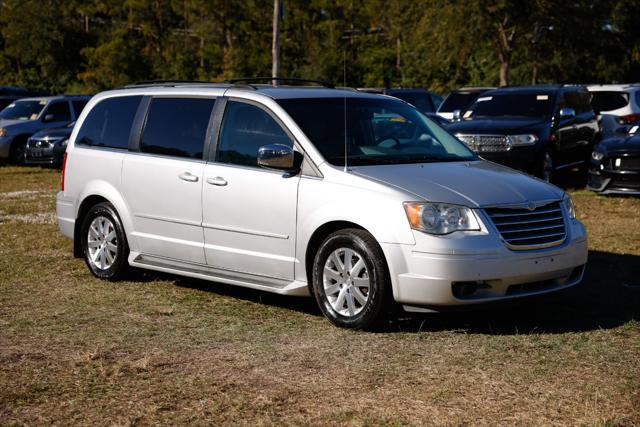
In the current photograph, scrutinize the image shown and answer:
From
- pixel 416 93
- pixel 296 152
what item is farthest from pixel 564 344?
pixel 416 93

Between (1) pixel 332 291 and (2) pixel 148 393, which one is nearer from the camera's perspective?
(2) pixel 148 393

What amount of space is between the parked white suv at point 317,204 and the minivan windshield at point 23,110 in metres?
15.1

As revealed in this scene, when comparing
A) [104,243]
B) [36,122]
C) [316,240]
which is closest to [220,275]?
[316,240]

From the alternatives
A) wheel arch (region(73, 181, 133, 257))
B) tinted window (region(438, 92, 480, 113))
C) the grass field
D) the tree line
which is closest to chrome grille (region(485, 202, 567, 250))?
the grass field

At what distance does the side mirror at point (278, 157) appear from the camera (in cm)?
712

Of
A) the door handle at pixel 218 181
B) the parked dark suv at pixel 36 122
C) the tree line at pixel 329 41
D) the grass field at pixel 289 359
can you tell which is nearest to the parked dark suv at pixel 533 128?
the grass field at pixel 289 359

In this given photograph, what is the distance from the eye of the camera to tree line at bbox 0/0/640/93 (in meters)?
36.3

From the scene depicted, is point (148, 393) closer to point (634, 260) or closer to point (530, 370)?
point (530, 370)

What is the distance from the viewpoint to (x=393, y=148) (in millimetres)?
7504

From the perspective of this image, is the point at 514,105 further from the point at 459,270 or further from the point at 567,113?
the point at 459,270

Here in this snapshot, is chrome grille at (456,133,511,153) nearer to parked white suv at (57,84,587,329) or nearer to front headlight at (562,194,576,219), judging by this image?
parked white suv at (57,84,587,329)

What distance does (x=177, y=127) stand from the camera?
323 inches

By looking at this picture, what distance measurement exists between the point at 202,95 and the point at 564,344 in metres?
3.49

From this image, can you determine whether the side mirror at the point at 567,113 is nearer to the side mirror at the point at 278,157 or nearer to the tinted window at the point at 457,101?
the tinted window at the point at 457,101
